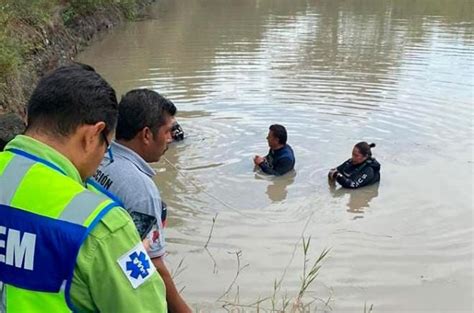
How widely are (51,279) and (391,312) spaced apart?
12.9 ft

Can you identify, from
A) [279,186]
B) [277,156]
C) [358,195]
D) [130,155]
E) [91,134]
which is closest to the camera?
[91,134]

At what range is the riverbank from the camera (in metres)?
7.77

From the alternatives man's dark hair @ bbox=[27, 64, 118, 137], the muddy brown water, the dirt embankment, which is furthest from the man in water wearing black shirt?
man's dark hair @ bbox=[27, 64, 118, 137]

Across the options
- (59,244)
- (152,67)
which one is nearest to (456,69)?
(152,67)

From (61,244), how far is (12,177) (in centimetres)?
20

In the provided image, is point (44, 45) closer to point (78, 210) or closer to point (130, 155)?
point (130, 155)

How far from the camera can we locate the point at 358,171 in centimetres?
718

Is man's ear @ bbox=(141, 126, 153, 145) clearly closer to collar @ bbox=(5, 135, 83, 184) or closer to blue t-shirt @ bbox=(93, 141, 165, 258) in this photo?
blue t-shirt @ bbox=(93, 141, 165, 258)

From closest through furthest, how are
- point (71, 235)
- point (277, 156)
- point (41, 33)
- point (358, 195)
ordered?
point (71, 235) → point (358, 195) → point (277, 156) → point (41, 33)

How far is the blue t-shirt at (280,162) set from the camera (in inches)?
295

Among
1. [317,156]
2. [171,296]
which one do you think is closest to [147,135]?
[171,296]

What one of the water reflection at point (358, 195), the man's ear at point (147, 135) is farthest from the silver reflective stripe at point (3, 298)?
the water reflection at point (358, 195)

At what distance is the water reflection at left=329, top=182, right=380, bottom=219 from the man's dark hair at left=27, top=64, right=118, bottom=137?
5.47 metres

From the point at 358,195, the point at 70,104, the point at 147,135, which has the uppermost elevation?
the point at 70,104
